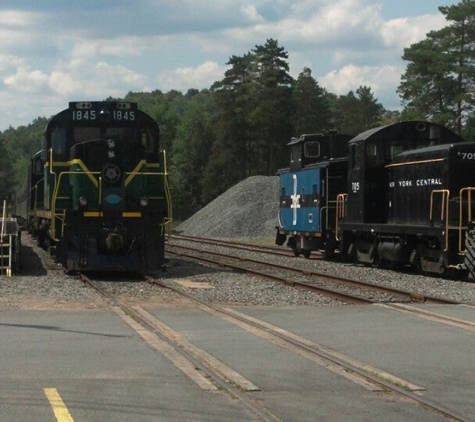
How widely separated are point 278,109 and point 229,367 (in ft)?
242

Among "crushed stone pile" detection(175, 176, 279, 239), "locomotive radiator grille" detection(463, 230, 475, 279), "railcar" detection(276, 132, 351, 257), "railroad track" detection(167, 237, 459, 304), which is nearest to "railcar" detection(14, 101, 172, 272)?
"railroad track" detection(167, 237, 459, 304)

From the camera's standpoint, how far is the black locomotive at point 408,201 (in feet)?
66.4

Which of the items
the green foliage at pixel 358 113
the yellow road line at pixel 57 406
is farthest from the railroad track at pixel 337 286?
the green foliage at pixel 358 113

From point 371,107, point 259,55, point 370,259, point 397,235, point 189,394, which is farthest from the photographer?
point 371,107

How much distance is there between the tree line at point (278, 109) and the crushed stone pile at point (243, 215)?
460 inches

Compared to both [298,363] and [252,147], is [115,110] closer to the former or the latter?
[298,363]

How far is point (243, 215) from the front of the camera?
2047 inches

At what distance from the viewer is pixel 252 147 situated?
87500mm

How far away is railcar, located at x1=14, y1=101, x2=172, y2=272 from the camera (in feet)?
65.0

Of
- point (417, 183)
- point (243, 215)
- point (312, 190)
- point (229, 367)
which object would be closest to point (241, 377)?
point (229, 367)

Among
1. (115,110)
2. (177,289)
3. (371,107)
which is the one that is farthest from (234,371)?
(371,107)

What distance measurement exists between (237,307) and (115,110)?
25.9 feet

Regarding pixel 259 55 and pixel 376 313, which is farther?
pixel 259 55

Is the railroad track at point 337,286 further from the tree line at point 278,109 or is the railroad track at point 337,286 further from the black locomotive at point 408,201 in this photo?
the tree line at point 278,109
